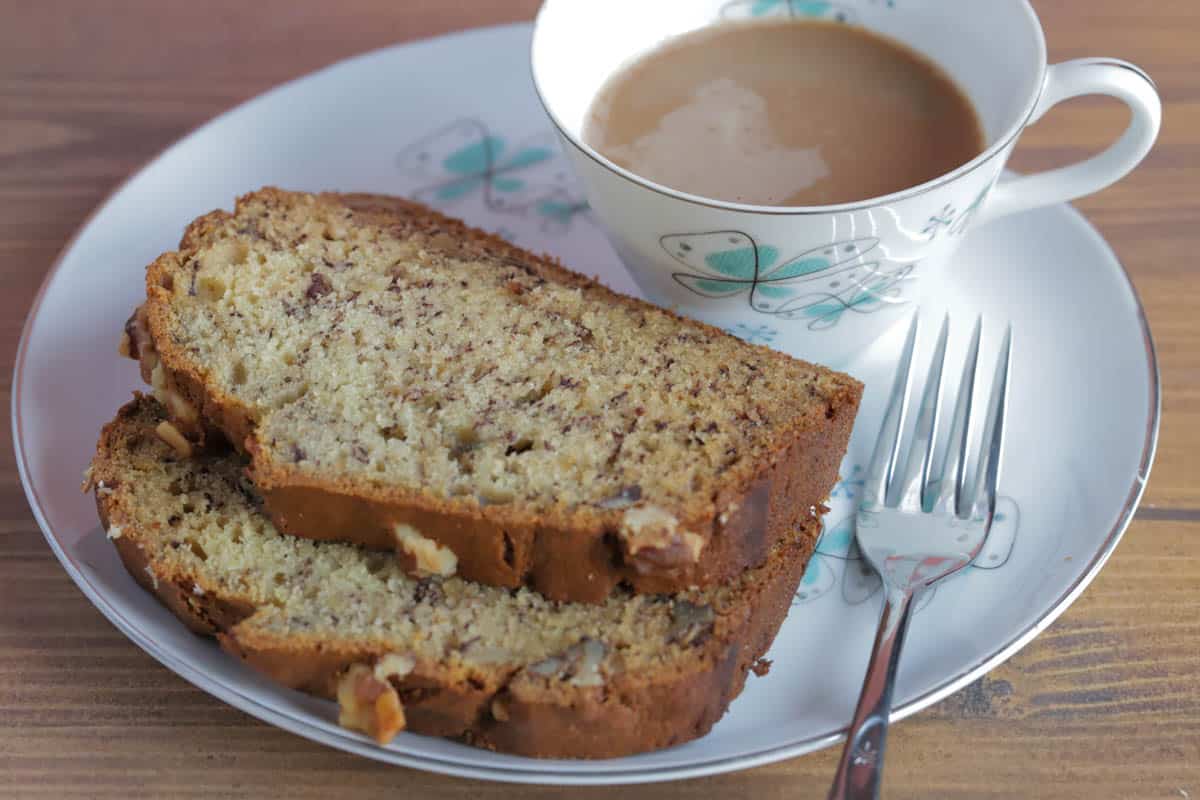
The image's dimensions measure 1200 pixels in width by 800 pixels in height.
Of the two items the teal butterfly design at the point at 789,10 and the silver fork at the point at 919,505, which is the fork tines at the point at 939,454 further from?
the teal butterfly design at the point at 789,10

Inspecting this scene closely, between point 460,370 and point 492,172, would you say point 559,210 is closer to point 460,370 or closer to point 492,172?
point 492,172

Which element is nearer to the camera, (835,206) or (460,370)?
(835,206)

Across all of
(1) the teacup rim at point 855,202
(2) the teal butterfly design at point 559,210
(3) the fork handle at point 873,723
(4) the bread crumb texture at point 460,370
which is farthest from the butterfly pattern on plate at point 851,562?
(2) the teal butterfly design at point 559,210

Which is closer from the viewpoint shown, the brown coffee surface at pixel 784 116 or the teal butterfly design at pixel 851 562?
the teal butterfly design at pixel 851 562

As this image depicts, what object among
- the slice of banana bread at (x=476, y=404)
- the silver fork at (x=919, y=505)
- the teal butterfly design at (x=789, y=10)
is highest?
the teal butterfly design at (x=789, y=10)

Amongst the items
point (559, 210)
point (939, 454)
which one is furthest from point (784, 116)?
point (939, 454)

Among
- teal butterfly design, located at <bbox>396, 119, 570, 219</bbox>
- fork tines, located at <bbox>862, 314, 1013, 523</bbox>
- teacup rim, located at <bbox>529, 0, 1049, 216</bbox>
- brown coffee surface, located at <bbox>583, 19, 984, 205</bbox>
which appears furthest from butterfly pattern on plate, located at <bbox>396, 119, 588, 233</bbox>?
fork tines, located at <bbox>862, 314, 1013, 523</bbox>

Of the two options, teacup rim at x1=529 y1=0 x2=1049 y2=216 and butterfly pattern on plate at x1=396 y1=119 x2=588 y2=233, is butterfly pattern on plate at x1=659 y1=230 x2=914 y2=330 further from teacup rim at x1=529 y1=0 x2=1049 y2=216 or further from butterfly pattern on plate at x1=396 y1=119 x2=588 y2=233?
butterfly pattern on plate at x1=396 y1=119 x2=588 y2=233
